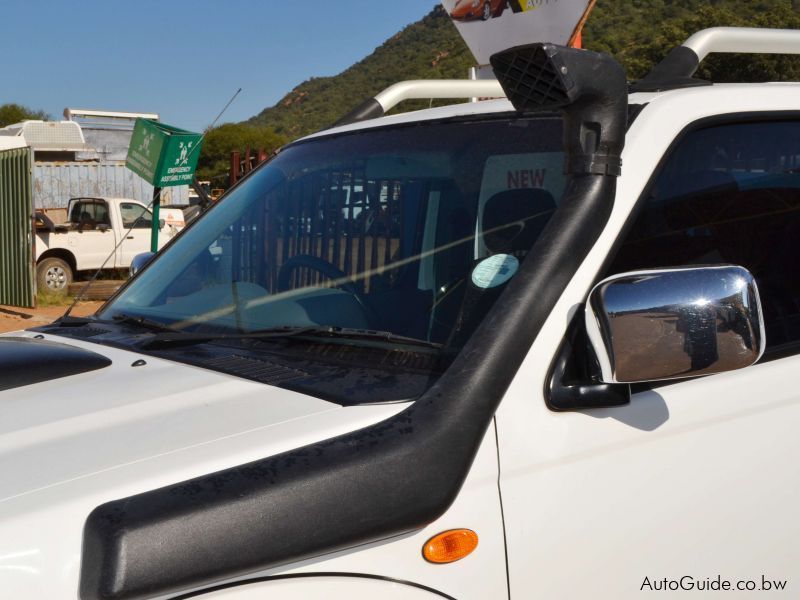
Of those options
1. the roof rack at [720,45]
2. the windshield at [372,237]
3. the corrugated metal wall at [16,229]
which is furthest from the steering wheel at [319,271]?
the corrugated metal wall at [16,229]

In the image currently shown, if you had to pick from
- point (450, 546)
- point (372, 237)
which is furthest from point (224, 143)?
point (450, 546)

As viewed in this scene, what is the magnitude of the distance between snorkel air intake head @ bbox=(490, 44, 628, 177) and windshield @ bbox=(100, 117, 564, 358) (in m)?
0.27

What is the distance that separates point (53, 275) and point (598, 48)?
1244 cm

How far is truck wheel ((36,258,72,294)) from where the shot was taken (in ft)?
54.5

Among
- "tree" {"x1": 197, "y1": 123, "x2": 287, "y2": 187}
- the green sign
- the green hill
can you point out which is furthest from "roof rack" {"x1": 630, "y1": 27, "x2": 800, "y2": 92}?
"tree" {"x1": 197, "y1": 123, "x2": 287, "y2": 187}

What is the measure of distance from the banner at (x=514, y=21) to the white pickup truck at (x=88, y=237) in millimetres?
10656

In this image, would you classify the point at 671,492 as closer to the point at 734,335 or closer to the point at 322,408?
the point at 734,335

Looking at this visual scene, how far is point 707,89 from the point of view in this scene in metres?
2.09

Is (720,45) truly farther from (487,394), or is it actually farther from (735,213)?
→ (487,394)

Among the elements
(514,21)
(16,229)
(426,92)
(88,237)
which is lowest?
(88,237)

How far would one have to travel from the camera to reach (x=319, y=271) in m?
2.40

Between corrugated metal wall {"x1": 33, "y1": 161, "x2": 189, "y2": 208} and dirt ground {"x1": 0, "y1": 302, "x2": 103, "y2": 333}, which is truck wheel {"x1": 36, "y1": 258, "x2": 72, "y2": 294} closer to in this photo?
dirt ground {"x1": 0, "y1": 302, "x2": 103, "y2": 333}

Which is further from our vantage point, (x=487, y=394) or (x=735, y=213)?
(x=735, y=213)

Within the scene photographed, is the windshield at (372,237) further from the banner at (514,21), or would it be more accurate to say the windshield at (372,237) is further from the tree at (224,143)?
the tree at (224,143)
